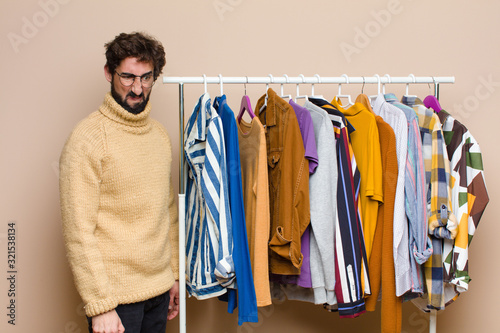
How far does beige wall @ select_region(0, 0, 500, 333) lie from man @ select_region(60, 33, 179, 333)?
→ 2.22 ft

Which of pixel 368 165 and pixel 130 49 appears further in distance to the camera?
pixel 368 165

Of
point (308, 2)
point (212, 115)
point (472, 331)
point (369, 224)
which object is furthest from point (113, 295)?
point (472, 331)

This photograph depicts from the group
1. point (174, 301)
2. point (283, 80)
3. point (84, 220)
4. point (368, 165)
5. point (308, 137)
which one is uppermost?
point (283, 80)

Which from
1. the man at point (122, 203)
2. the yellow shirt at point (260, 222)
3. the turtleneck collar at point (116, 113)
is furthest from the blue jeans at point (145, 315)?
the turtleneck collar at point (116, 113)

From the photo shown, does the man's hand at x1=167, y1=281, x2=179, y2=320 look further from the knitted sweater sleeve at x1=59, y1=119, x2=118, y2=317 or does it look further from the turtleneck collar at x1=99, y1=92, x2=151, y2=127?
the turtleneck collar at x1=99, y1=92, x2=151, y2=127

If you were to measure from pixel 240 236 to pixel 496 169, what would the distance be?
1.70 m

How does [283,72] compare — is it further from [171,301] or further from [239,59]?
[171,301]

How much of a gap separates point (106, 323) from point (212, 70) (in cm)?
141

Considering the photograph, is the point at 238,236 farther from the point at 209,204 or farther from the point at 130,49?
the point at 130,49

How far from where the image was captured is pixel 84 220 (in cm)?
152

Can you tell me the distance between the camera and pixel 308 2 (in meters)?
2.56

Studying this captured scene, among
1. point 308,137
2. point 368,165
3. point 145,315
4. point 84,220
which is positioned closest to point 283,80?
point 308,137

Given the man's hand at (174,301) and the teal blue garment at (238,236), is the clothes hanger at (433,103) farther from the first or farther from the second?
the man's hand at (174,301)

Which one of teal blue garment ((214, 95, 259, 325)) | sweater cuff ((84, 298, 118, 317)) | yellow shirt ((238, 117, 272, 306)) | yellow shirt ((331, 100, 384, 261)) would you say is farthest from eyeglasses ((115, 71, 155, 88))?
yellow shirt ((331, 100, 384, 261))
